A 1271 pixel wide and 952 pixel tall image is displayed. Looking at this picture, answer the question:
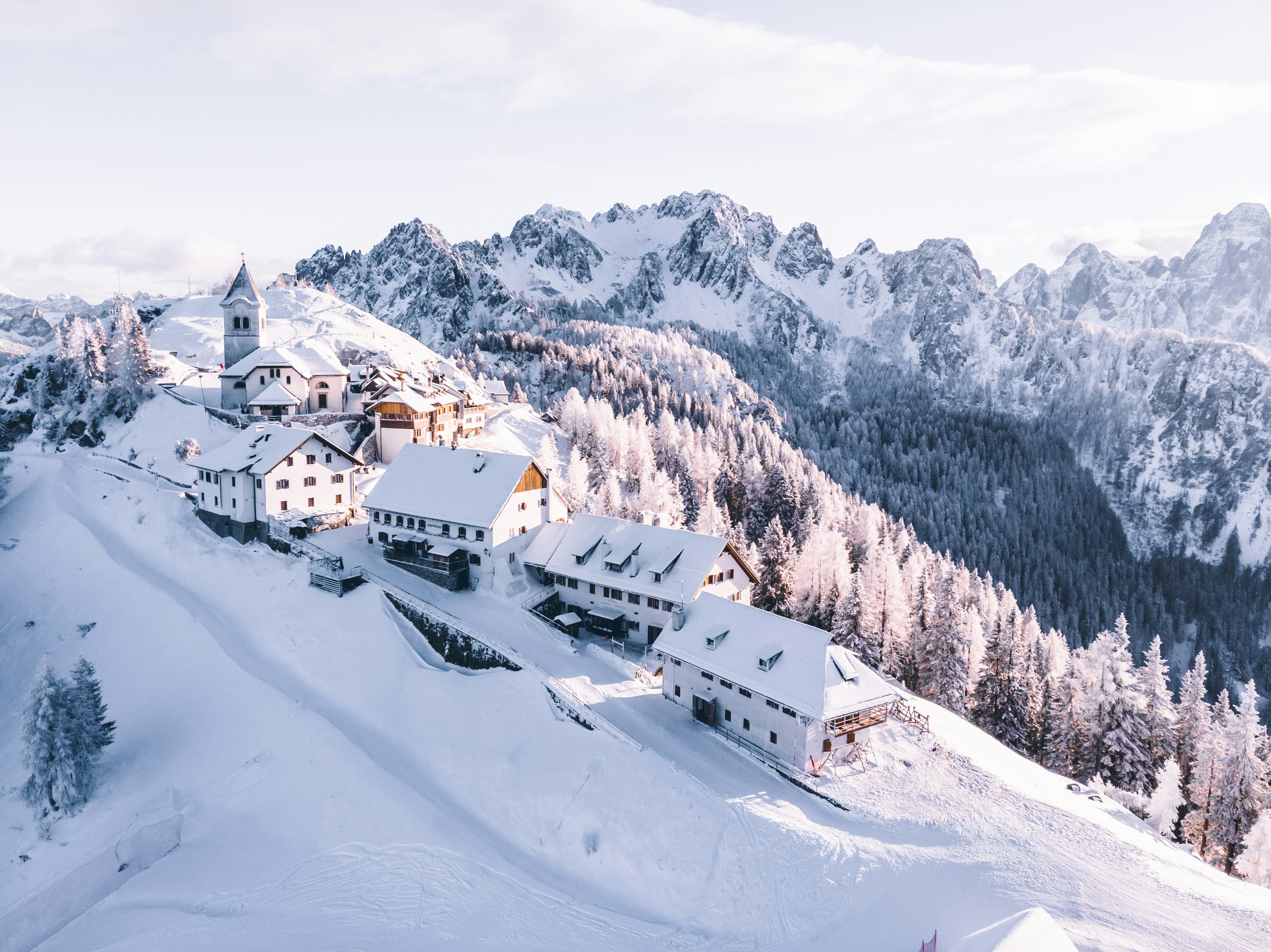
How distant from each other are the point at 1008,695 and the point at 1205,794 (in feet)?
43.8

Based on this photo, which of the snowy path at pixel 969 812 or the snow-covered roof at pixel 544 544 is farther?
the snow-covered roof at pixel 544 544

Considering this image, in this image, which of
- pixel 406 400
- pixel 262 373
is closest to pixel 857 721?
pixel 406 400

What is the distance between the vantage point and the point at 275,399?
80625mm

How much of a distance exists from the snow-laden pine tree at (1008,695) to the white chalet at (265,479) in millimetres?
59104

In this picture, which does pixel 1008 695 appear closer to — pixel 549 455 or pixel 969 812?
pixel 969 812

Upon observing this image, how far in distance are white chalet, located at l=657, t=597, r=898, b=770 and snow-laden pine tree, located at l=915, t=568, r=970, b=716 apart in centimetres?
1900

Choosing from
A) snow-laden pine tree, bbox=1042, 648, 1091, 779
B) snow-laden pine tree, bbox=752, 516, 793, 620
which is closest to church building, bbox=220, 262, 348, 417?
snow-laden pine tree, bbox=752, 516, 793, 620

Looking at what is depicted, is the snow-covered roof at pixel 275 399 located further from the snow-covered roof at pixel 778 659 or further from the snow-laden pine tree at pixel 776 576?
the snow-covered roof at pixel 778 659

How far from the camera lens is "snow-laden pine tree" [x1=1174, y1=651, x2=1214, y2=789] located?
177ft

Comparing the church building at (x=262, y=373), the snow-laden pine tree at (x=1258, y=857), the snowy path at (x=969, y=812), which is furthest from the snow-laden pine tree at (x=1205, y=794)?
the church building at (x=262, y=373)

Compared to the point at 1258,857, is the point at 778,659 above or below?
above

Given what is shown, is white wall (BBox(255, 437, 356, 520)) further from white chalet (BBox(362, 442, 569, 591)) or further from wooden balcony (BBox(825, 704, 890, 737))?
wooden balcony (BBox(825, 704, 890, 737))

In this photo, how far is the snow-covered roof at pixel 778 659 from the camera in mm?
37469

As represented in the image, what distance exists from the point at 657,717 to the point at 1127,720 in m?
38.5
